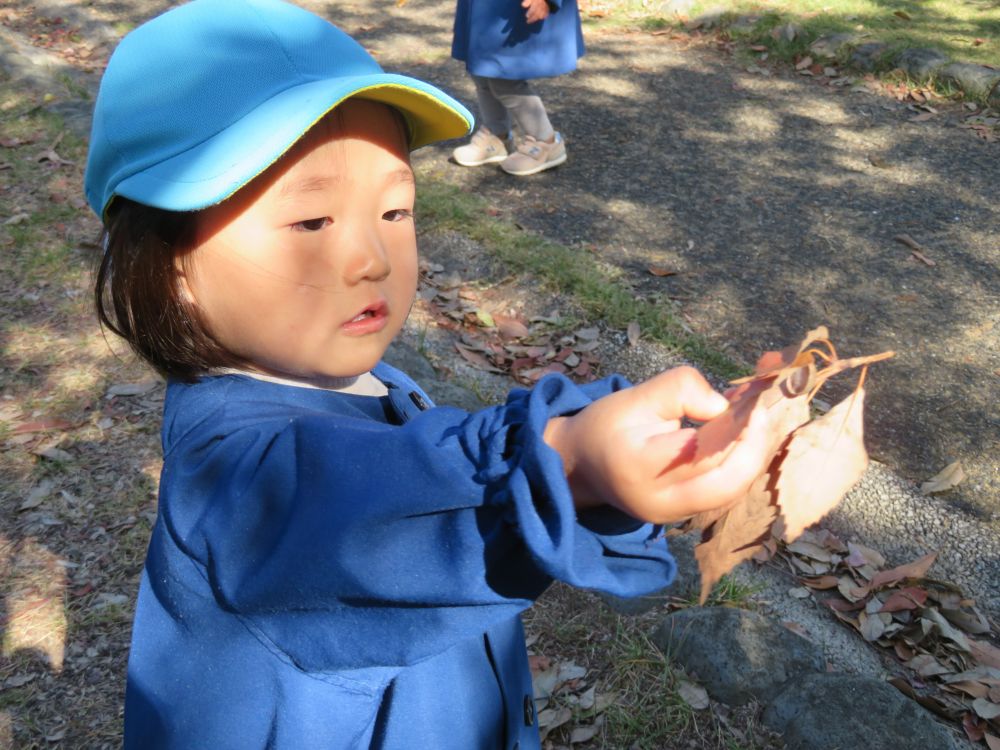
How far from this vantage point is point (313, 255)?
120 centimetres

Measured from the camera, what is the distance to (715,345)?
3619mm

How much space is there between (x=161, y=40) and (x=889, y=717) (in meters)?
1.98

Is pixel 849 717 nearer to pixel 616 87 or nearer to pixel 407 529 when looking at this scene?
pixel 407 529

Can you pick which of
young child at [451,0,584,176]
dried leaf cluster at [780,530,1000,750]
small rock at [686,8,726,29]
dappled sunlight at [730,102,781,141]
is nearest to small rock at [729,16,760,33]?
small rock at [686,8,726,29]

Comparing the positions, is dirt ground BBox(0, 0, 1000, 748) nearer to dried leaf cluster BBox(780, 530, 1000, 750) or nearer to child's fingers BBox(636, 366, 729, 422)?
dried leaf cluster BBox(780, 530, 1000, 750)

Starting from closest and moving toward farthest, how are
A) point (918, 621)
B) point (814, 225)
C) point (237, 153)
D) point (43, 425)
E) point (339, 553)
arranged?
point (339, 553) → point (237, 153) → point (918, 621) → point (43, 425) → point (814, 225)

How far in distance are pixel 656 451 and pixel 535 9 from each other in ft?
14.1

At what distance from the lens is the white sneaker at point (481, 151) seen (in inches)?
206

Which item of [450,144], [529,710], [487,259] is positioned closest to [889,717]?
[529,710]

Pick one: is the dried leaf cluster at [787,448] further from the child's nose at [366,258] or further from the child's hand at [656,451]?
the child's nose at [366,258]

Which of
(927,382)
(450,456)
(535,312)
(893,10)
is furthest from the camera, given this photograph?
(893,10)

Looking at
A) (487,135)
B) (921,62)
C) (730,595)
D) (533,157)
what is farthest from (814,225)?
(730,595)

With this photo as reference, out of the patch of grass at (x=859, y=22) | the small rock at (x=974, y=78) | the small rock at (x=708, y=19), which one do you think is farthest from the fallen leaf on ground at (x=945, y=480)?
the small rock at (x=708, y=19)

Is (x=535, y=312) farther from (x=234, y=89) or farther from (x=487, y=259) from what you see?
(x=234, y=89)
